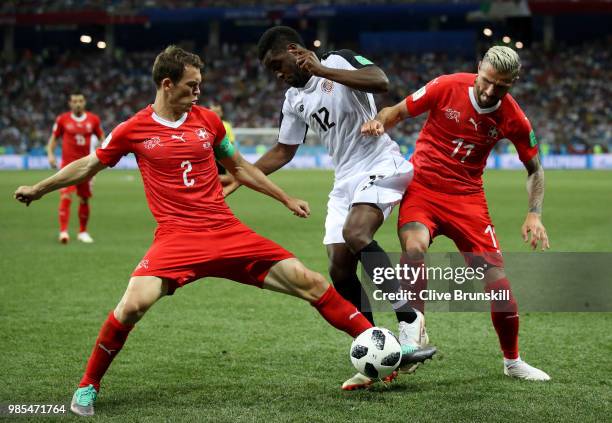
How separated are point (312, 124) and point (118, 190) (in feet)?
67.3

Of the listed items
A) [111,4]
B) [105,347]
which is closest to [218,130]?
[105,347]

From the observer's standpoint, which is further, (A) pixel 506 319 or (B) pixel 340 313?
(A) pixel 506 319

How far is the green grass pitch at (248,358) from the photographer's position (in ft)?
16.8

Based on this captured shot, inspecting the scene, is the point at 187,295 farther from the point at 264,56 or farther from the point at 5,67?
the point at 5,67

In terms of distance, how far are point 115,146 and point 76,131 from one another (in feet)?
30.4

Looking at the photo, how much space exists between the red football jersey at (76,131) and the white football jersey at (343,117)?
8663 mm

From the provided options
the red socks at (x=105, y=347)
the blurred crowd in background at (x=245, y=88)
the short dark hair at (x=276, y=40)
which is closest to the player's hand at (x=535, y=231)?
the short dark hair at (x=276, y=40)

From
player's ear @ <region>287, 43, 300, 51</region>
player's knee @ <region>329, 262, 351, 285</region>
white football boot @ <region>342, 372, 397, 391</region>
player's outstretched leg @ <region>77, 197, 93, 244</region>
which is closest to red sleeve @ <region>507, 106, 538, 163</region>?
player's knee @ <region>329, 262, 351, 285</region>

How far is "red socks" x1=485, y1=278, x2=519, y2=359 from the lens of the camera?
5.88 meters

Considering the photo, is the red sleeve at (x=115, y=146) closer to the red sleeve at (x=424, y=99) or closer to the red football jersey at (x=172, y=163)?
the red football jersey at (x=172, y=163)

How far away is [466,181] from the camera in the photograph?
20.0 ft

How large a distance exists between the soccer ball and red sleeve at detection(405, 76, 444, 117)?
1626 mm

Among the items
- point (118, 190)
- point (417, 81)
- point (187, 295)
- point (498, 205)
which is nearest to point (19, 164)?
point (118, 190)

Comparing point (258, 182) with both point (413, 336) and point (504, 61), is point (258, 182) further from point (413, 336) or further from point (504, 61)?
point (504, 61)
